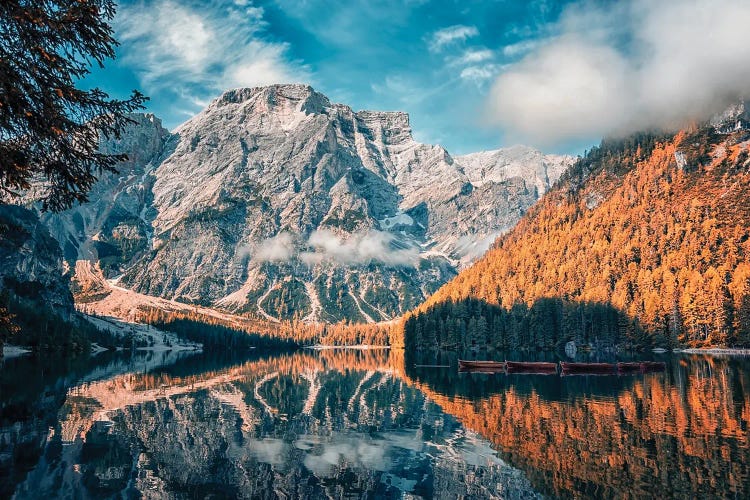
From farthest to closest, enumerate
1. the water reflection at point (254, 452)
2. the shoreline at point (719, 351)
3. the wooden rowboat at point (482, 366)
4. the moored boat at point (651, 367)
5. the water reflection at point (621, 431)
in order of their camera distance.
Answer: the shoreline at point (719, 351) → the wooden rowboat at point (482, 366) → the moored boat at point (651, 367) → the water reflection at point (254, 452) → the water reflection at point (621, 431)

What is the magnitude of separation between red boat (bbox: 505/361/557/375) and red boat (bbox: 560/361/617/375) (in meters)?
3.22

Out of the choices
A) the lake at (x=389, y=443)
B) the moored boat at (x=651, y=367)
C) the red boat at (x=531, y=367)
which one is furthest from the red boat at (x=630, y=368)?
the lake at (x=389, y=443)

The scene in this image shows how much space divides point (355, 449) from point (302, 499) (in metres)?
11.7

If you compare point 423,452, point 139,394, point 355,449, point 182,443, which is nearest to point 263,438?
point 182,443

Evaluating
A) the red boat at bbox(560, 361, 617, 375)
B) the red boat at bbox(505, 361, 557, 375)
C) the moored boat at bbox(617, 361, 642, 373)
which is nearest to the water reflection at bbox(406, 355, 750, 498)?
the moored boat at bbox(617, 361, 642, 373)

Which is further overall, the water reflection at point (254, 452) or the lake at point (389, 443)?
the water reflection at point (254, 452)

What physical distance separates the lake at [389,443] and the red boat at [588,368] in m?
19.6

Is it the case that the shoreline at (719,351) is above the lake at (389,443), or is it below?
above

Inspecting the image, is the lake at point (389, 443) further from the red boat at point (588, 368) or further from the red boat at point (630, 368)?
the red boat at point (588, 368)

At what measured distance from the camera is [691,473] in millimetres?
26594

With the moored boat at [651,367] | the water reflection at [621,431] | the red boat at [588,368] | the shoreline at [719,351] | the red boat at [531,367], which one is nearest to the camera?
the water reflection at [621,431]

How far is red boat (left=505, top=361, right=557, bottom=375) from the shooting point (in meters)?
93.3

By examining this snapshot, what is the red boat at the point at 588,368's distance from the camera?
89.0m

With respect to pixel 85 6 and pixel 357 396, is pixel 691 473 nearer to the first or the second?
pixel 85 6
